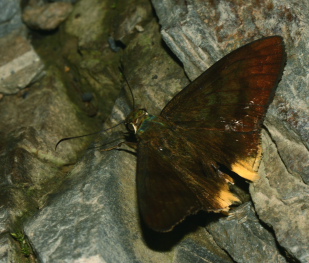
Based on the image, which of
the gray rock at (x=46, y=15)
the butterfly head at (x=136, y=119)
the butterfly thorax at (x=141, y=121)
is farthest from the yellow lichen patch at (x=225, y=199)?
the gray rock at (x=46, y=15)

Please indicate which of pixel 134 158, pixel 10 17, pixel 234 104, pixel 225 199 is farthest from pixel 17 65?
pixel 225 199

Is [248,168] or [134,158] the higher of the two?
[134,158]

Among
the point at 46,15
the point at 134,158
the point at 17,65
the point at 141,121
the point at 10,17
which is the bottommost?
the point at 134,158

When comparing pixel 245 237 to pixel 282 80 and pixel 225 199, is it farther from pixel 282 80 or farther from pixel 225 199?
pixel 282 80

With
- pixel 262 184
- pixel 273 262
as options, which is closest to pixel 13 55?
pixel 262 184

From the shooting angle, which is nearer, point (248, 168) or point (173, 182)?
point (173, 182)

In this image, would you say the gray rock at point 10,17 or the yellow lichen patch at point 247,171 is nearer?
the yellow lichen patch at point 247,171

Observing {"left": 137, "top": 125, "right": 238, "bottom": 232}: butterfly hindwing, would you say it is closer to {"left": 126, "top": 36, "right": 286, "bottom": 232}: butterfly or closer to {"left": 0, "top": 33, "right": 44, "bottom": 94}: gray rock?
{"left": 126, "top": 36, "right": 286, "bottom": 232}: butterfly

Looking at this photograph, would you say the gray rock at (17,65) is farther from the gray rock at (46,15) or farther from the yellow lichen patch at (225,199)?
the yellow lichen patch at (225,199)
